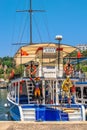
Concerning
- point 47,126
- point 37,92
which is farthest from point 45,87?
point 47,126

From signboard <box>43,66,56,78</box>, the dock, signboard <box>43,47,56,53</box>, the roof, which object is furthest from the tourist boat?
the dock

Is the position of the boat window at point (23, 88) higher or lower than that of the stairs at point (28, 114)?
higher

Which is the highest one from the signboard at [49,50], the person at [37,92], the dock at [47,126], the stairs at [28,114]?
the signboard at [49,50]

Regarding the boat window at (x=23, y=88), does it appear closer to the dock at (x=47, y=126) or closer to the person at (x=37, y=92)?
the person at (x=37, y=92)

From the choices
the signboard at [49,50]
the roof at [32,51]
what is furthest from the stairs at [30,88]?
the signboard at [49,50]

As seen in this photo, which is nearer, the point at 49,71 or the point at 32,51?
the point at 49,71

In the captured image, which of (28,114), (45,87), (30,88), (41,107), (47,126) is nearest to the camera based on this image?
(47,126)

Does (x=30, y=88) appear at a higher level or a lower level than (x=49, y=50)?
lower

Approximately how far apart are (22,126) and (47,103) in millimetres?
13870

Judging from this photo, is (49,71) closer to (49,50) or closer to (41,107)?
(49,50)

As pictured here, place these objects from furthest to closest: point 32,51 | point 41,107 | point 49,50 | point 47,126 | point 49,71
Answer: point 32,51
point 49,50
point 49,71
point 41,107
point 47,126

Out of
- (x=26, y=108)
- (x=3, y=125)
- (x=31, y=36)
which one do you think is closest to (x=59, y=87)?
(x=26, y=108)

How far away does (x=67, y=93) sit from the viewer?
2564 centimetres

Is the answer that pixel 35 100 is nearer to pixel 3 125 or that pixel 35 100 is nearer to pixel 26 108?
pixel 26 108
